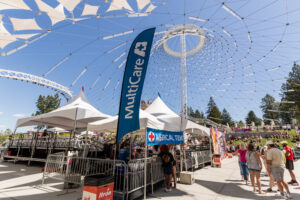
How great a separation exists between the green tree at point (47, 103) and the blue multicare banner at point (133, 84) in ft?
207

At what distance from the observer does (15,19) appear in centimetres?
769

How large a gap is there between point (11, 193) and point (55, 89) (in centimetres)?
4200

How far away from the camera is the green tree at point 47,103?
189 feet

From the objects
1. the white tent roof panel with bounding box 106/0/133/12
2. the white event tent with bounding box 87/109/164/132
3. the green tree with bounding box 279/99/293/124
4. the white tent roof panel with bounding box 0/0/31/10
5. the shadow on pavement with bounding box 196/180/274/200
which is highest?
the green tree with bounding box 279/99/293/124

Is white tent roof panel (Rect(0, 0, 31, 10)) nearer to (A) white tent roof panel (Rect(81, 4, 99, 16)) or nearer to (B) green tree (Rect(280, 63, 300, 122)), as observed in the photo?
(A) white tent roof panel (Rect(81, 4, 99, 16))

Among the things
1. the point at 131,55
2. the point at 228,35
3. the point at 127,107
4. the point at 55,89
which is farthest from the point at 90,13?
the point at 55,89

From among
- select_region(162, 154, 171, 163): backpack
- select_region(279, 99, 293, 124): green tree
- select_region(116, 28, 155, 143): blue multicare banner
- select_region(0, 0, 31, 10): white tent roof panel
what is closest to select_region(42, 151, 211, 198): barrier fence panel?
select_region(162, 154, 171, 163): backpack

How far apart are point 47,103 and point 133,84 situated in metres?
65.6

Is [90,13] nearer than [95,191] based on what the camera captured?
No

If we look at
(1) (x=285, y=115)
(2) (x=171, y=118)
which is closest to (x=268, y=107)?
(1) (x=285, y=115)

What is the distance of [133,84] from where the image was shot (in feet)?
18.7

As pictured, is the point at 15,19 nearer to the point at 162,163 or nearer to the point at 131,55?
the point at 131,55

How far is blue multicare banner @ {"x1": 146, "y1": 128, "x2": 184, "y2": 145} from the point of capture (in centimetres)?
598

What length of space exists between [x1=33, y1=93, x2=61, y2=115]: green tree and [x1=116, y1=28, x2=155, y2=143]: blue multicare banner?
6315 cm
